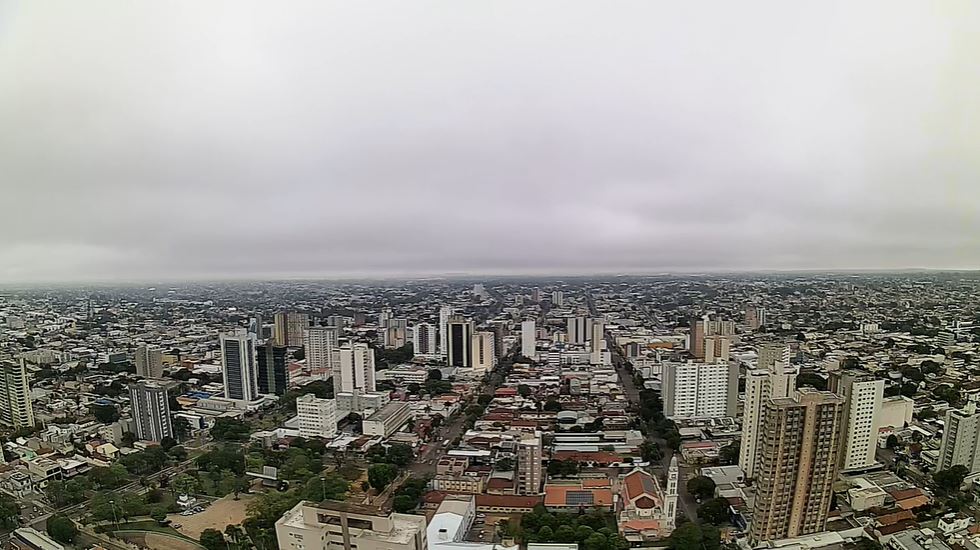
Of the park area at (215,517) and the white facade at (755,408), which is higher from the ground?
the white facade at (755,408)

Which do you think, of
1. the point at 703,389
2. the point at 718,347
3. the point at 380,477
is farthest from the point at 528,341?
the point at 380,477

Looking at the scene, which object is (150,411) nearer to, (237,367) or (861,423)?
(237,367)

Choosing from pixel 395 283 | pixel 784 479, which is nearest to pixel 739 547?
pixel 784 479

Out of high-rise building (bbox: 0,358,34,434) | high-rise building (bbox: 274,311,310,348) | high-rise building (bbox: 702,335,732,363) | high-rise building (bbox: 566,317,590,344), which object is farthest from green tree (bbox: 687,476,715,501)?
high-rise building (bbox: 274,311,310,348)

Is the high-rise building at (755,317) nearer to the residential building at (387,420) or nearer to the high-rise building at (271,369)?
the residential building at (387,420)

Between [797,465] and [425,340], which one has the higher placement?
[797,465]

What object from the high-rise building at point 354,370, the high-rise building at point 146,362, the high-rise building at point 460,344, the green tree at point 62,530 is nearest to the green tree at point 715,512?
the green tree at point 62,530

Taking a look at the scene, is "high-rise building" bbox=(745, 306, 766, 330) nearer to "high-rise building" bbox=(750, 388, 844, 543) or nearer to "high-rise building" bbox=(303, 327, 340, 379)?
"high-rise building" bbox=(750, 388, 844, 543)
